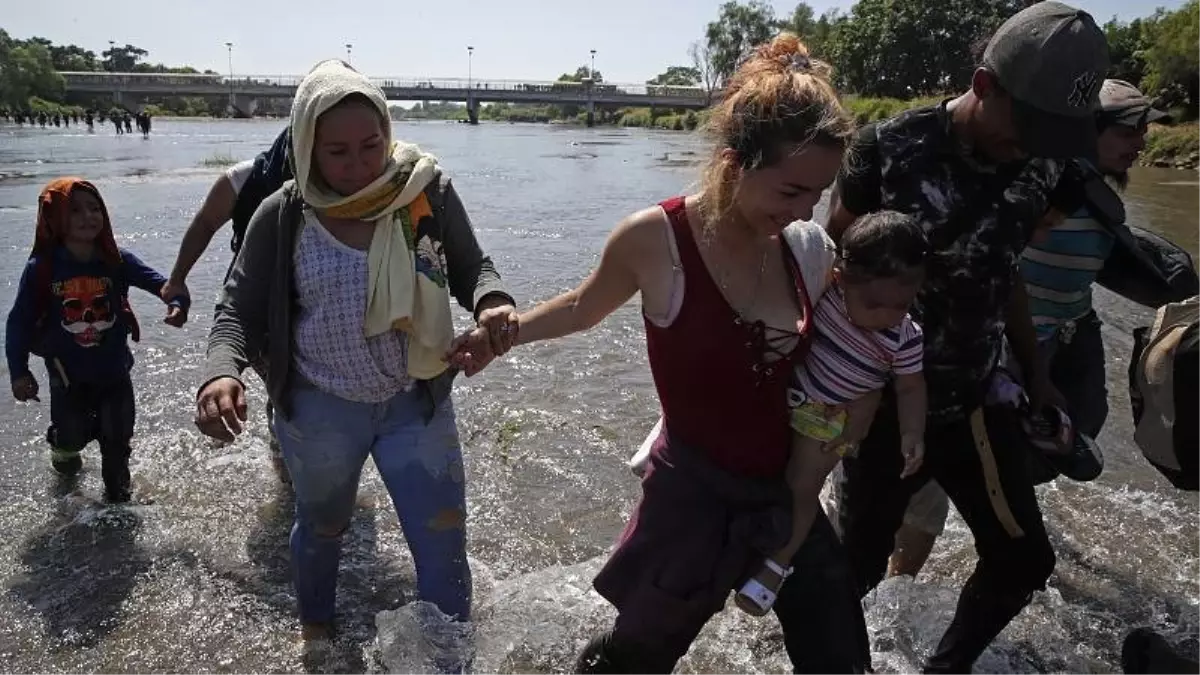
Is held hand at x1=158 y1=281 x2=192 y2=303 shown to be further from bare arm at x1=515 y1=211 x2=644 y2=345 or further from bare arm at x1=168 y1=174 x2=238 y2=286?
bare arm at x1=515 y1=211 x2=644 y2=345

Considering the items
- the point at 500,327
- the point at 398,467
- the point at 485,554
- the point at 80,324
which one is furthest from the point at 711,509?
the point at 80,324

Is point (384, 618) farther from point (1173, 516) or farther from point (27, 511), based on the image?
point (1173, 516)

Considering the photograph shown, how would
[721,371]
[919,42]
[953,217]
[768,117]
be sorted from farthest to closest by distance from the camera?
[919,42]
[953,217]
[721,371]
[768,117]

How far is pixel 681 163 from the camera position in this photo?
30.6 meters

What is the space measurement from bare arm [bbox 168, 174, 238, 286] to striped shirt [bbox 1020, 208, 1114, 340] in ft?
11.1

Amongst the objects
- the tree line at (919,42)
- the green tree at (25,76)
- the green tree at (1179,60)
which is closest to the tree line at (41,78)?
the green tree at (25,76)

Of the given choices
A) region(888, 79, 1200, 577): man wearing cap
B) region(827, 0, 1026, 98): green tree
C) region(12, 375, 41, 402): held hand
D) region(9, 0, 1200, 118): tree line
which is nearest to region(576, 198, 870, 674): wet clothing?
region(888, 79, 1200, 577): man wearing cap

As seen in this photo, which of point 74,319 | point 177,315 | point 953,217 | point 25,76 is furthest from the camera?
point 25,76

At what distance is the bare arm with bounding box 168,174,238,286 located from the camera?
411cm

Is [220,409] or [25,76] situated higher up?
[25,76]

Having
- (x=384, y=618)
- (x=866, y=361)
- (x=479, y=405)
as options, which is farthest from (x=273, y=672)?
(x=479, y=405)

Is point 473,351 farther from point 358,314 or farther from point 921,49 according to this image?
point 921,49

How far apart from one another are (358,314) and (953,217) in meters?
1.81

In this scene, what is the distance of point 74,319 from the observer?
454cm
